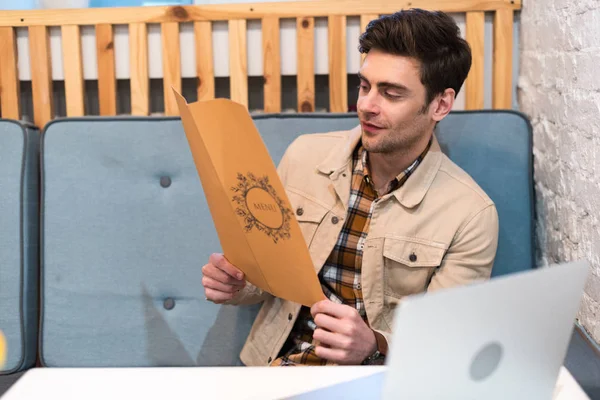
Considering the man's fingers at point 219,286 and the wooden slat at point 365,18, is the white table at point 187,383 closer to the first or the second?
the man's fingers at point 219,286

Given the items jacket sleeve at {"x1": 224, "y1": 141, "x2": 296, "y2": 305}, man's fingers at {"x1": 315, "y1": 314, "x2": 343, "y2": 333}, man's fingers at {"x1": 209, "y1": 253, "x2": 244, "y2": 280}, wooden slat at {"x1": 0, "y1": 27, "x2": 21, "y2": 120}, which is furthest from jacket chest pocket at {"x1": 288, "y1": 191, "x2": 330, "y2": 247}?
wooden slat at {"x1": 0, "y1": 27, "x2": 21, "y2": 120}

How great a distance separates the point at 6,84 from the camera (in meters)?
1.79

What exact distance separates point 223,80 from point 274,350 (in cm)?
93

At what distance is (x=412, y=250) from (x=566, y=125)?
0.42 m

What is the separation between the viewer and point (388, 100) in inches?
52.4

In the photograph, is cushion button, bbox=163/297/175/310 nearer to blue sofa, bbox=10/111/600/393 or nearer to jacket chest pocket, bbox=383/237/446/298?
blue sofa, bbox=10/111/600/393

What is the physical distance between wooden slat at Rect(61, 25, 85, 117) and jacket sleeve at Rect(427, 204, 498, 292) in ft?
3.59

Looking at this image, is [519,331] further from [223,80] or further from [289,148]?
[223,80]

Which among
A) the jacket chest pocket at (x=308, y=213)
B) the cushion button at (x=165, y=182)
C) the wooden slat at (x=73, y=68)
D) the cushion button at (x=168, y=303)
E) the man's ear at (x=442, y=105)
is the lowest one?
the cushion button at (x=168, y=303)

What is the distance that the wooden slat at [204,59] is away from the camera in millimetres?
1741

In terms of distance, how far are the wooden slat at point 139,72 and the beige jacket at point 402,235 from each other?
626 mm

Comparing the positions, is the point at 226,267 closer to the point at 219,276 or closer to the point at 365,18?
the point at 219,276

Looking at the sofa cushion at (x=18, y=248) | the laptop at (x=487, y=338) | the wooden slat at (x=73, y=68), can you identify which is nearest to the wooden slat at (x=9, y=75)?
the wooden slat at (x=73, y=68)

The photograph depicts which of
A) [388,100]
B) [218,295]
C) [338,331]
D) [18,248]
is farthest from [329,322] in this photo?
[18,248]
